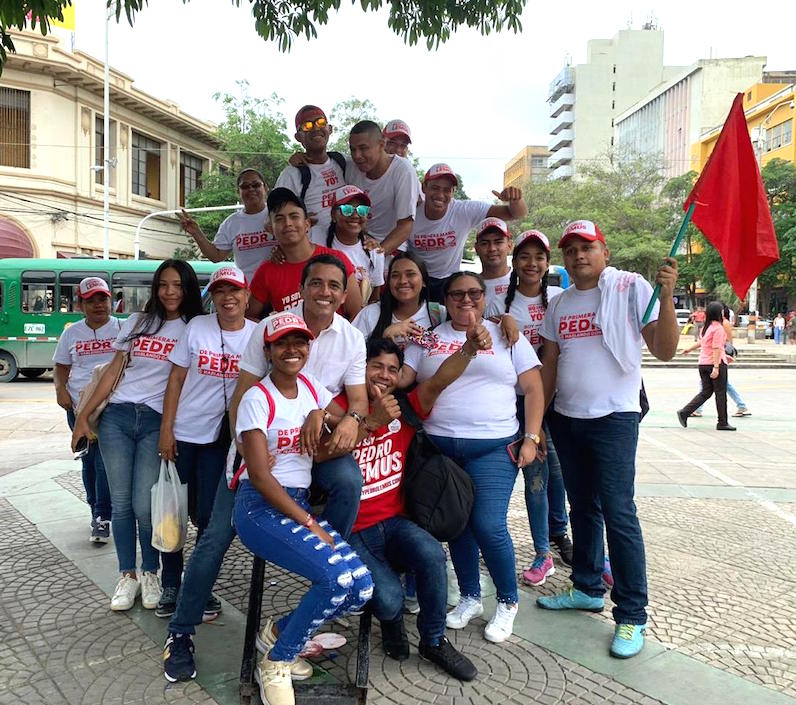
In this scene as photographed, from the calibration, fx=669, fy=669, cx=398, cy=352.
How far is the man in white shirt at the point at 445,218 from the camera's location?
4523mm

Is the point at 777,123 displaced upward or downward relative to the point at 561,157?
downward

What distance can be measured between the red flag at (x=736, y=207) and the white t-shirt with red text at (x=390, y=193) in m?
1.78

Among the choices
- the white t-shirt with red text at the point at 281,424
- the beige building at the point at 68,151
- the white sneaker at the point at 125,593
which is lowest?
the white sneaker at the point at 125,593

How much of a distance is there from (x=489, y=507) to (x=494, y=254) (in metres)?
1.61

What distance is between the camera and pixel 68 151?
84.5ft

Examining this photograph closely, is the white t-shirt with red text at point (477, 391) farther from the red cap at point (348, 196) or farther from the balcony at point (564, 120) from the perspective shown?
the balcony at point (564, 120)

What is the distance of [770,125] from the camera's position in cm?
4275

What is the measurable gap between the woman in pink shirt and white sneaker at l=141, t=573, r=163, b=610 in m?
8.82

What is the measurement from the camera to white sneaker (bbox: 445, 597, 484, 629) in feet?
11.4

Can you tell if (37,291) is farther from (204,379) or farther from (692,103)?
(692,103)

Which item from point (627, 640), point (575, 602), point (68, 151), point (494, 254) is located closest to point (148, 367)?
point (494, 254)

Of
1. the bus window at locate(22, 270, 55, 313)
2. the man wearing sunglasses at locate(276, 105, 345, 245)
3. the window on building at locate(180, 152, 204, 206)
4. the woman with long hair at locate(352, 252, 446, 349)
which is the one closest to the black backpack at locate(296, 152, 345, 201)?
the man wearing sunglasses at locate(276, 105, 345, 245)

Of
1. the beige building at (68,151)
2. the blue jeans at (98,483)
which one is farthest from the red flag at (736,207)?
the beige building at (68,151)

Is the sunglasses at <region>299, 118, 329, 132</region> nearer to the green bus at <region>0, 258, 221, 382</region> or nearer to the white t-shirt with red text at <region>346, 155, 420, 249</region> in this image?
the white t-shirt with red text at <region>346, 155, 420, 249</region>
